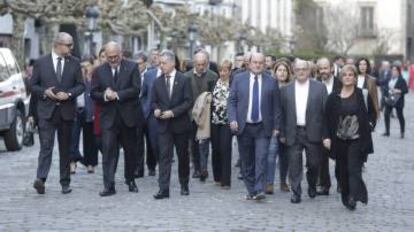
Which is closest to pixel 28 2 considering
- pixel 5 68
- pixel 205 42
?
pixel 5 68

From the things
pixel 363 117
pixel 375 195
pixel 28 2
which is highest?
pixel 28 2

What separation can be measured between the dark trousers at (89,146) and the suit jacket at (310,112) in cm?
422

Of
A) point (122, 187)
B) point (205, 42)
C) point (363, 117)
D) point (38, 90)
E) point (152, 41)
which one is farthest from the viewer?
point (205, 42)

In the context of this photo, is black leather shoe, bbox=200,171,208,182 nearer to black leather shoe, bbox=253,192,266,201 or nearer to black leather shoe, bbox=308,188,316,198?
black leather shoe, bbox=308,188,316,198

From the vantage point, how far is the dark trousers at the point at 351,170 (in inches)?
566

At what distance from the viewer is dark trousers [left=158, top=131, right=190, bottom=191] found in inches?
611

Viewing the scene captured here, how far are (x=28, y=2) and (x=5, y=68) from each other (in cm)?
1185

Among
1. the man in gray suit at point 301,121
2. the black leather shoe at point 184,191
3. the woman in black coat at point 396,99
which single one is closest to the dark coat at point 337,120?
the man in gray suit at point 301,121

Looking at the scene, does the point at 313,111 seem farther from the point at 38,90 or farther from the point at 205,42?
the point at 205,42

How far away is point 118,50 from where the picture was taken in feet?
51.5

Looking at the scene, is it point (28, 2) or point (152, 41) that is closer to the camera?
point (28, 2)

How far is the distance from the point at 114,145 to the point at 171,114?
32.9 inches

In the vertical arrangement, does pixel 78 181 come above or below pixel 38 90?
below

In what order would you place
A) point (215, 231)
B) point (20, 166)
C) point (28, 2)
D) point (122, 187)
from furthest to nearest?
point (28, 2)
point (20, 166)
point (122, 187)
point (215, 231)
